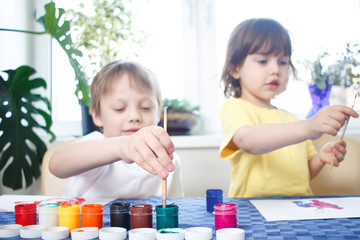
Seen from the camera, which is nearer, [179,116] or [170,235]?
[170,235]

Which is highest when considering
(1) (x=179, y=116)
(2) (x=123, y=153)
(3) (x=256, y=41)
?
(3) (x=256, y=41)

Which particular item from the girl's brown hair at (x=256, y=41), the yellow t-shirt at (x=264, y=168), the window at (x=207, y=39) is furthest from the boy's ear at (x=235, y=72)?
the window at (x=207, y=39)

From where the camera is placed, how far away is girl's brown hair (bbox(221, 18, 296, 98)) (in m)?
1.29

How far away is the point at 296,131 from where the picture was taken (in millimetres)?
936

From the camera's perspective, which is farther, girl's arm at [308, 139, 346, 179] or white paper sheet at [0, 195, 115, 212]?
girl's arm at [308, 139, 346, 179]

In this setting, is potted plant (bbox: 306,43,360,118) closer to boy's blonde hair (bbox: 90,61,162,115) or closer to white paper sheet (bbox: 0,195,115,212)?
boy's blonde hair (bbox: 90,61,162,115)

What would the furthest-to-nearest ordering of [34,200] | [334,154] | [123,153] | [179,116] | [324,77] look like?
[179,116] → [324,77] → [334,154] → [34,200] → [123,153]

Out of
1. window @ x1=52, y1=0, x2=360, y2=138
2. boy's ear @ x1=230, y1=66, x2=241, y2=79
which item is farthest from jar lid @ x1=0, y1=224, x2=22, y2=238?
window @ x1=52, y1=0, x2=360, y2=138

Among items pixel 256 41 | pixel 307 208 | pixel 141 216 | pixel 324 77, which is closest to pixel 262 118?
pixel 256 41

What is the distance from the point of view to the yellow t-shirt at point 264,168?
1.23 metres

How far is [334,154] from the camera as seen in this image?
45.4 inches

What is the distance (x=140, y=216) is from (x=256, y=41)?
877 mm

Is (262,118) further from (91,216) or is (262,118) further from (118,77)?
(91,216)

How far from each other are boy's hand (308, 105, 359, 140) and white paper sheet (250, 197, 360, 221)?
0.16 m
